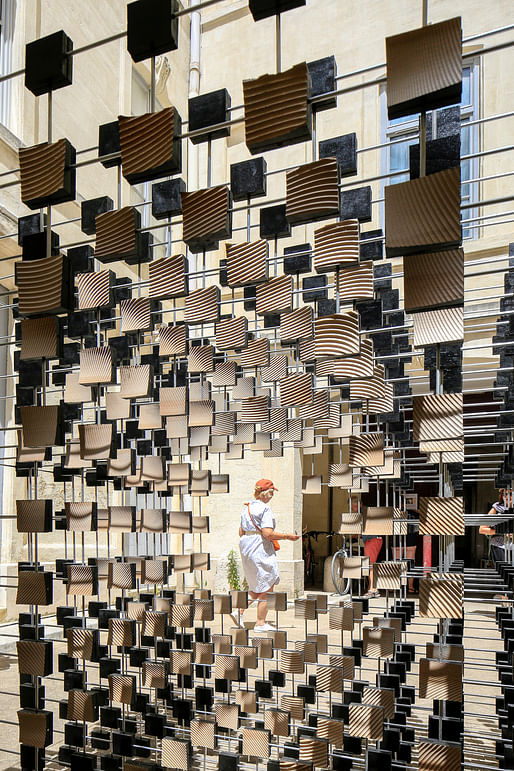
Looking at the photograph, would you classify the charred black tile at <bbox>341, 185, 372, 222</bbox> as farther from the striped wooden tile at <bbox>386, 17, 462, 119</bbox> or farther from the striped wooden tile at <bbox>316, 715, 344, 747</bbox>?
the striped wooden tile at <bbox>316, 715, 344, 747</bbox>

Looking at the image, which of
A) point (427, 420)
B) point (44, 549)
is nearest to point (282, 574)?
point (44, 549)

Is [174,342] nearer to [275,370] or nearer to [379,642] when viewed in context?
[275,370]

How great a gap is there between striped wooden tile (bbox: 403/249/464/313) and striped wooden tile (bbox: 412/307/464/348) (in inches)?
1.4

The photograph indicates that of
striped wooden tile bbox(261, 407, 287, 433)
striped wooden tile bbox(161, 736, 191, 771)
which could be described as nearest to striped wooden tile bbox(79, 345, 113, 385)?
striped wooden tile bbox(161, 736, 191, 771)

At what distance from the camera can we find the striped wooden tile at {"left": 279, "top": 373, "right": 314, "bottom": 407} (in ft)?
7.63

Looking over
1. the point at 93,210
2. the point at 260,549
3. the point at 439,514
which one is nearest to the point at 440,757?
the point at 439,514

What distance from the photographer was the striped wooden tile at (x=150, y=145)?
1.46 metres

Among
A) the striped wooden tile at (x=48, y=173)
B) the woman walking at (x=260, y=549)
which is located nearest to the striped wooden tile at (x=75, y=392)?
the striped wooden tile at (x=48, y=173)

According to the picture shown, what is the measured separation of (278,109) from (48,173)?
0.60 metres

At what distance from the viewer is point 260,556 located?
553 cm

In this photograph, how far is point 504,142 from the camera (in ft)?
25.9

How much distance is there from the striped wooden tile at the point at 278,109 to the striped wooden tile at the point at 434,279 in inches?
13.3

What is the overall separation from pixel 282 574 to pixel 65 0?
21.3 ft

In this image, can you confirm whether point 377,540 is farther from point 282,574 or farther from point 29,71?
point 29,71
